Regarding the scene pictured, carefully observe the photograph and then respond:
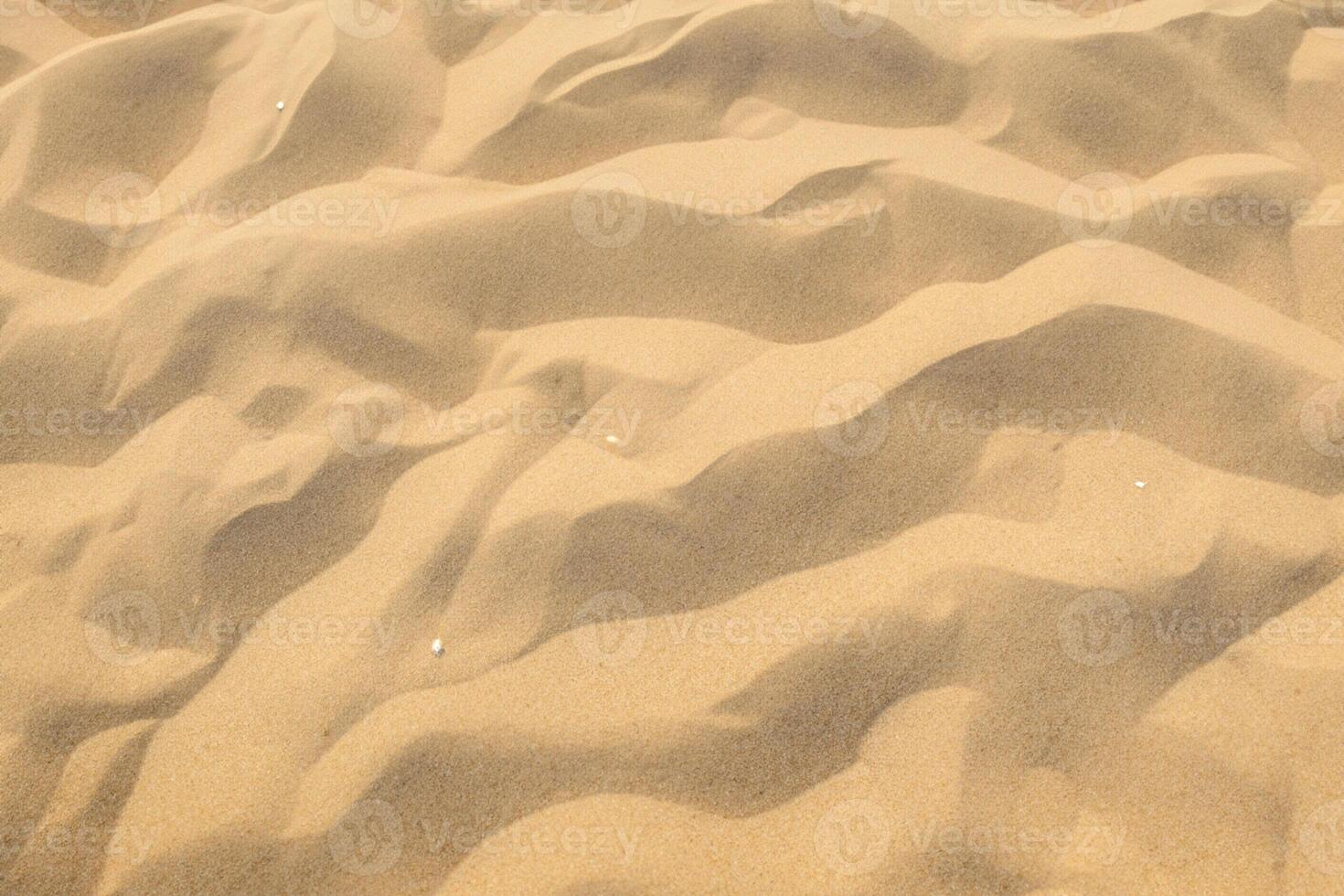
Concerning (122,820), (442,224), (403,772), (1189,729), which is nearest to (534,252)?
(442,224)

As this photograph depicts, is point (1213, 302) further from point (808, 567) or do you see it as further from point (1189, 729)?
point (808, 567)

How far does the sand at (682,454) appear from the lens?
1.40m

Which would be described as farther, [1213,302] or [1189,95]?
[1189,95]

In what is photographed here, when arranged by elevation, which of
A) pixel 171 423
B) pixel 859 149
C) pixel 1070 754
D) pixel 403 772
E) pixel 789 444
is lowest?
pixel 1070 754

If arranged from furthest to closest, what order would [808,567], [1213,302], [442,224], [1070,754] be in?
[442,224], [1213,302], [808,567], [1070,754]

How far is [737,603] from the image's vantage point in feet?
4.92

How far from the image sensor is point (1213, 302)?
66.4 inches

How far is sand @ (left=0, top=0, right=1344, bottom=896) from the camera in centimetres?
140

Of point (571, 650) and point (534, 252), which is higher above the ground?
point (534, 252)

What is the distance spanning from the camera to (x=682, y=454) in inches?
63.2

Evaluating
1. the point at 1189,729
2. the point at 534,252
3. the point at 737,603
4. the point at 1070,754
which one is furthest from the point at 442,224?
the point at 1189,729

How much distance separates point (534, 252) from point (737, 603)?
2.53 feet

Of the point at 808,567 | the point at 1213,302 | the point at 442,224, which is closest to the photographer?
the point at 808,567

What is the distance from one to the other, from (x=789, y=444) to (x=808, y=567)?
210 mm
